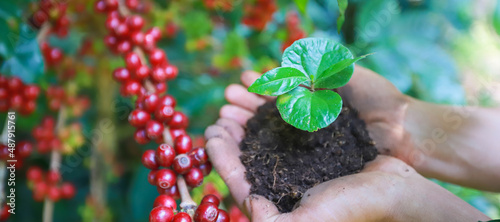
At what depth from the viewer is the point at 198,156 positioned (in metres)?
0.73

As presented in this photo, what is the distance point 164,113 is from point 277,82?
0.27m

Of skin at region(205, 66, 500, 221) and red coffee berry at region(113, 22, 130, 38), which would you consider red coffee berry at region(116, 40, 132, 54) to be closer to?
red coffee berry at region(113, 22, 130, 38)

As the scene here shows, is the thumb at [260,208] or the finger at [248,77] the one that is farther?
the finger at [248,77]

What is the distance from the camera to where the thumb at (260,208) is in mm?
621

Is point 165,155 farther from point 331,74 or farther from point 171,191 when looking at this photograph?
point 331,74

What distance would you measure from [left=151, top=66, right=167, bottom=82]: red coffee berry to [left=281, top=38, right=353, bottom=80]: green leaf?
0.34 m

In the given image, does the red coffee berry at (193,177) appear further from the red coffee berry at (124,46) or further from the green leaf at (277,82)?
the red coffee berry at (124,46)

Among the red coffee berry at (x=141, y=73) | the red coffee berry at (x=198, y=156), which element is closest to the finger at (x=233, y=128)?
the red coffee berry at (x=198, y=156)

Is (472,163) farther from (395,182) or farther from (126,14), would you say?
(126,14)

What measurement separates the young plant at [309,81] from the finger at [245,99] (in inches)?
9.9

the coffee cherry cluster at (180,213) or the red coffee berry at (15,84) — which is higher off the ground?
the red coffee berry at (15,84)

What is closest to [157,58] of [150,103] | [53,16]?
[150,103]

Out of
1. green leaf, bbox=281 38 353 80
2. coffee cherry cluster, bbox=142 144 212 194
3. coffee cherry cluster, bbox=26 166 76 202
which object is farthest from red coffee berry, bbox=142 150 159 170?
coffee cherry cluster, bbox=26 166 76 202

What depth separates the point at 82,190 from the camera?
1.48m
